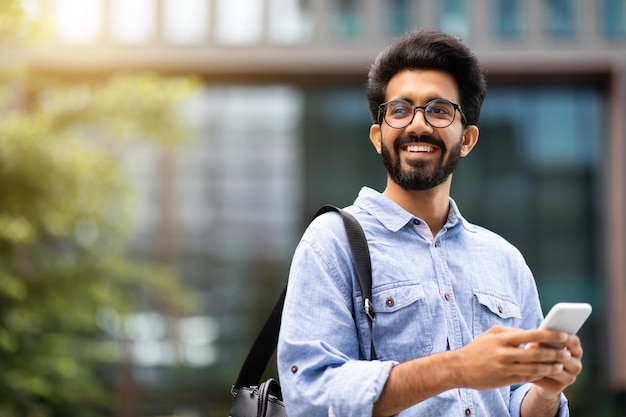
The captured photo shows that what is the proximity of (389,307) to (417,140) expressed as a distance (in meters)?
0.36

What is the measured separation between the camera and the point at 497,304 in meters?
2.18

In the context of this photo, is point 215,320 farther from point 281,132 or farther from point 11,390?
point 11,390

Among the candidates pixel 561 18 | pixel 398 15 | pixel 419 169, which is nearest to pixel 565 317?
pixel 419 169

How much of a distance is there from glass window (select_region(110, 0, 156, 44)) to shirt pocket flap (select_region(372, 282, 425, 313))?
21021 mm

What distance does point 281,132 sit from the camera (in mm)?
23469

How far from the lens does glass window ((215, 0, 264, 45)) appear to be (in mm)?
22453

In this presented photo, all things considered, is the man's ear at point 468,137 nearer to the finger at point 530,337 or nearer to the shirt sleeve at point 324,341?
the shirt sleeve at point 324,341

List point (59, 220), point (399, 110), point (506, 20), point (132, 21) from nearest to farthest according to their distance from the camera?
point (399, 110)
point (59, 220)
point (506, 20)
point (132, 21)

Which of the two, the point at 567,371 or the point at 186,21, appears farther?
the point at 186,21

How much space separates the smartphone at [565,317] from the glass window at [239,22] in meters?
21.1

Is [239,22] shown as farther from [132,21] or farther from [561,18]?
[561,18]

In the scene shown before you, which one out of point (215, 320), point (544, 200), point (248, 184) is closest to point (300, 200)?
point (248, 184)

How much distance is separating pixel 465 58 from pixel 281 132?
21382 millimetres

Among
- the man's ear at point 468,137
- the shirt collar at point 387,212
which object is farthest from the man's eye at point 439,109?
the shirt collar at point 387,212
